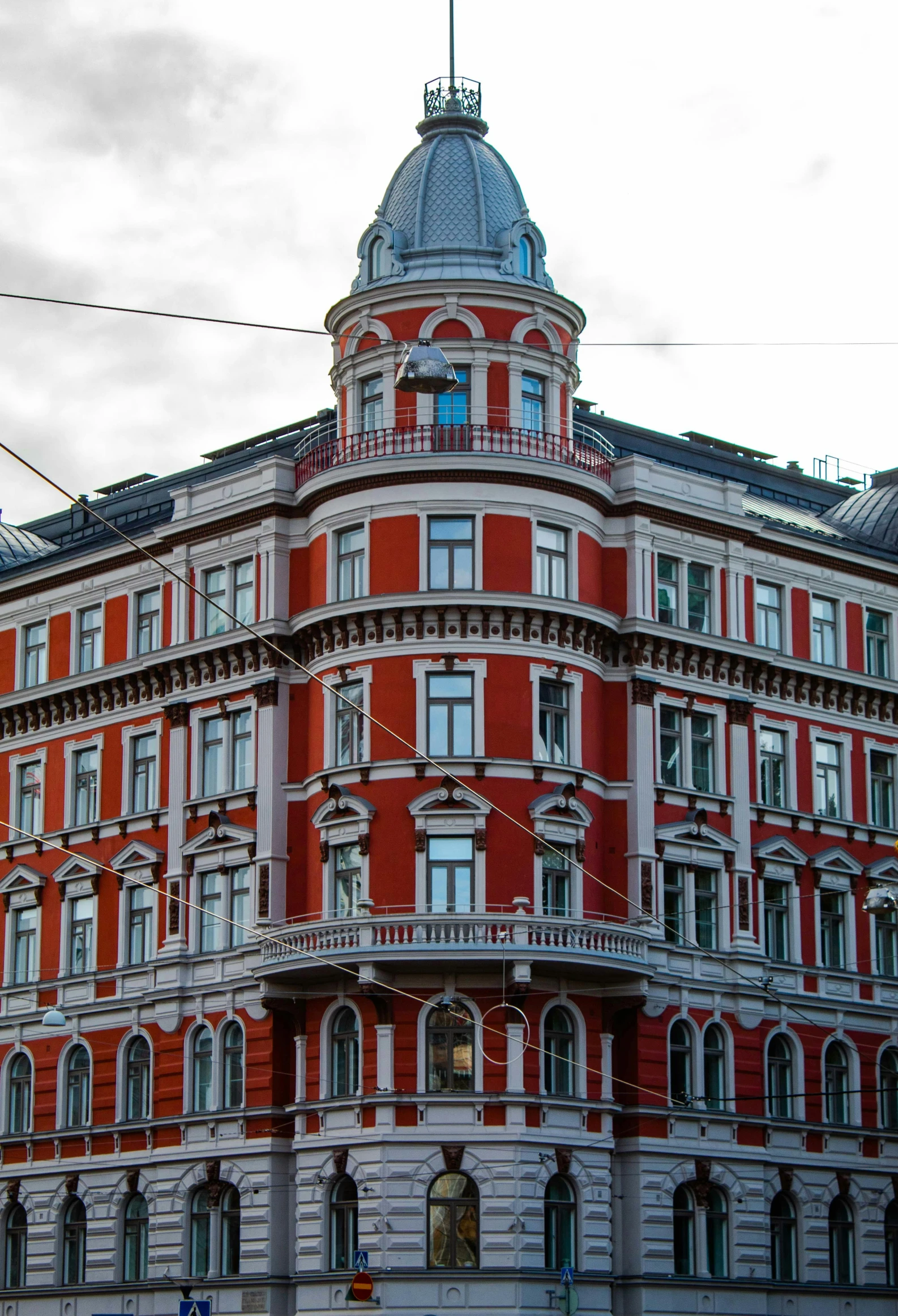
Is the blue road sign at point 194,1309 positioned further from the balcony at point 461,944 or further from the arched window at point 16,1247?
the arched window at point 16,1247

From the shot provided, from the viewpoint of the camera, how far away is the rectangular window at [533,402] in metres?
64.5

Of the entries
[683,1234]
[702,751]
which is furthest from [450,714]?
[683,1234]

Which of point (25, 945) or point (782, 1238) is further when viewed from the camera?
point (25, 945)

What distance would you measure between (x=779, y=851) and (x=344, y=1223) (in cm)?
1604

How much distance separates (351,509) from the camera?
63.1 m

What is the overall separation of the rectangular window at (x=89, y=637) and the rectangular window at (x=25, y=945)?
720cm

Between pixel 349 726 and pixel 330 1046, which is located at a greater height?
pixel 349 726

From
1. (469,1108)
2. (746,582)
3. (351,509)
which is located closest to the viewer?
(469,1108)

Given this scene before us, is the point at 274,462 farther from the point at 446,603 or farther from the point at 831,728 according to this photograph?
the point at 831,728

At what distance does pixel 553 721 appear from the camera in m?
62.2

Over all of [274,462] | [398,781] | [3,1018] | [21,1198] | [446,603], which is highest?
[274,462]

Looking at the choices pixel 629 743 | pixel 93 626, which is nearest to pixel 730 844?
pixel 629 743

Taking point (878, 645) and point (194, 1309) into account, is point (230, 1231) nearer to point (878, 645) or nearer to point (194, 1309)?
point (194, 1309)

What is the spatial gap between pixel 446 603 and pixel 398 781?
4.57 m
